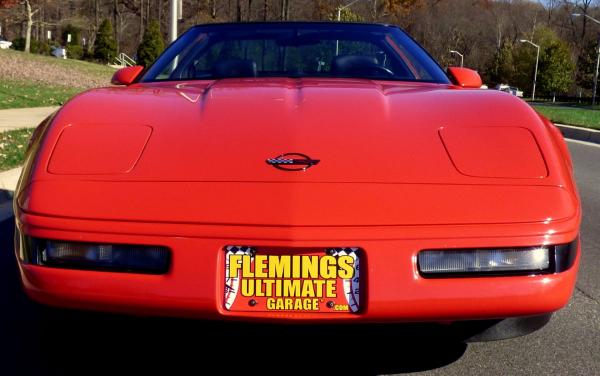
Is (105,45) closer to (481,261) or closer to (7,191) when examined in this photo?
(7,191)

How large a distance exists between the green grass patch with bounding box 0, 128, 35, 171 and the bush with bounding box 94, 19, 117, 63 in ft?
143

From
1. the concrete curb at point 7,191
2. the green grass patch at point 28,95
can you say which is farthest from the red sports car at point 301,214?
the green grass patch at point 28,95

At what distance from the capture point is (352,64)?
366 cm

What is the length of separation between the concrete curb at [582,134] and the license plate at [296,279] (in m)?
13.8

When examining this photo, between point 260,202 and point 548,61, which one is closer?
point 260,202

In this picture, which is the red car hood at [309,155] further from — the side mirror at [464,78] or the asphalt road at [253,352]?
the side mirror at [464,78]

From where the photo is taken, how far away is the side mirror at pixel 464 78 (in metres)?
3.51

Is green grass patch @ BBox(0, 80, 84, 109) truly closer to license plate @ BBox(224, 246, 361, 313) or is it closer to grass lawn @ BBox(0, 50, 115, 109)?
grass lawn @ BBox(0, 50, 115, 109)

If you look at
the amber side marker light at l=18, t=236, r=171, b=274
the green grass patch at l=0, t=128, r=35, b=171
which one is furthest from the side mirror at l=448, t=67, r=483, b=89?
the green grass patch at l=0, t=128, r=35, b=171

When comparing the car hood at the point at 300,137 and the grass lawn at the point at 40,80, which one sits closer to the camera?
the car hood at the point at 300,137

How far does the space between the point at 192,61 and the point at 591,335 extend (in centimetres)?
238

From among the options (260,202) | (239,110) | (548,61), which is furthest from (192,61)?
(548,61)

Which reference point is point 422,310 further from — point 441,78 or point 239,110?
point 441,78

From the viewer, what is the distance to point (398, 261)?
2.17m
